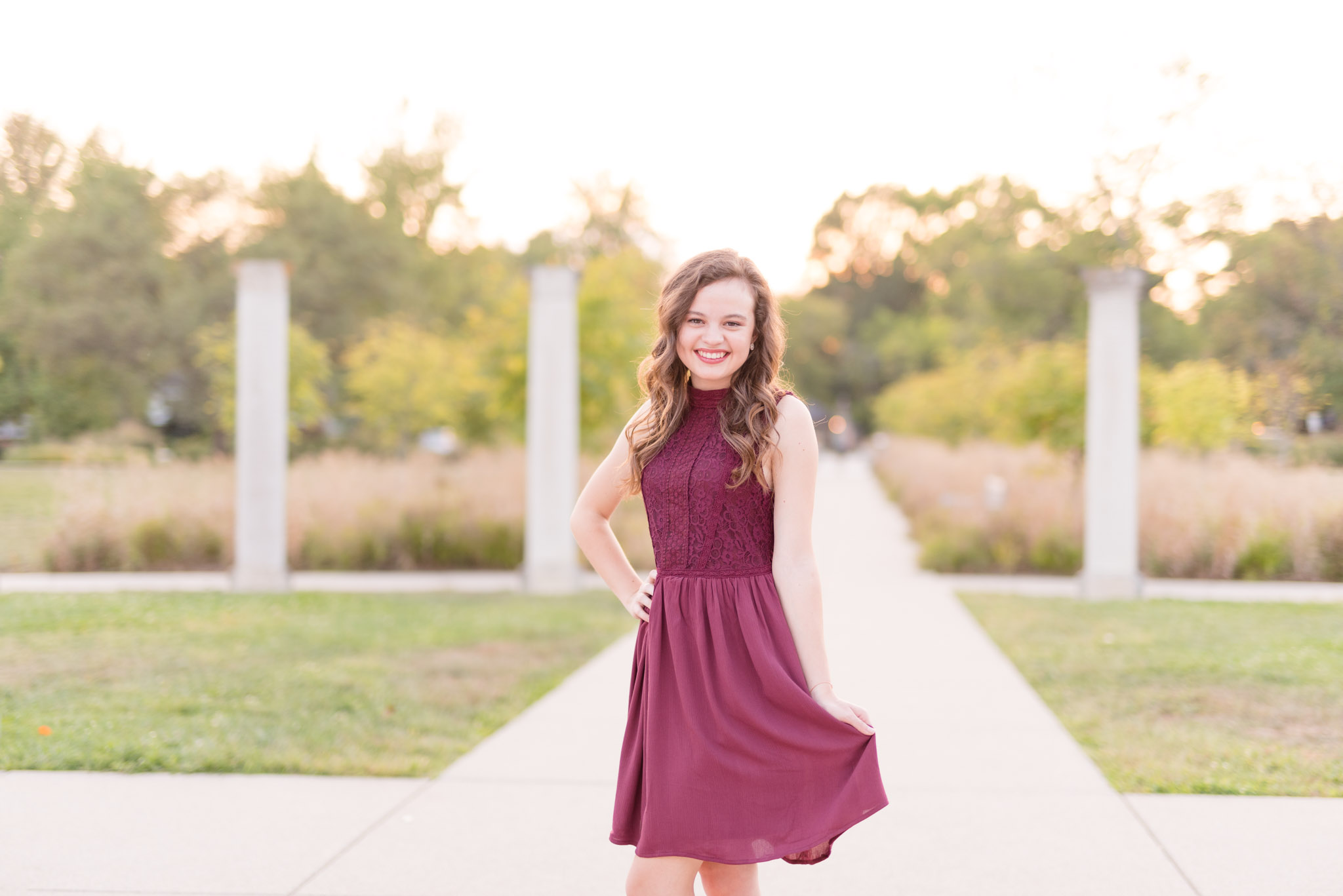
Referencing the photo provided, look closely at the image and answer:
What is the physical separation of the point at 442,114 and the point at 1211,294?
26040mm

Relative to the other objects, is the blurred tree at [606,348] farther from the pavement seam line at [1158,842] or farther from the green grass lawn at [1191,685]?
the pavement seam line at [1158,842]

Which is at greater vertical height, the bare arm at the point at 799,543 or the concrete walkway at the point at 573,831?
the bare arm at the point at 799,543

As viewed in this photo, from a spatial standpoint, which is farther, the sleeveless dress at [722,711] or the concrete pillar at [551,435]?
the concrete pillar at [551,435]

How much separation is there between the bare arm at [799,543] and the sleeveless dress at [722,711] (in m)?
0.03

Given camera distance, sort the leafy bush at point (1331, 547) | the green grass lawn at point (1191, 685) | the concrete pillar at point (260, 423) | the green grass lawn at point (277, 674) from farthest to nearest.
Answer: the leafy bush at point (1331, 547)
the concrete pillar at point (260, 423)
the green grass lawn at point (277, 674)
the green grass lawn at point (1191, 685)

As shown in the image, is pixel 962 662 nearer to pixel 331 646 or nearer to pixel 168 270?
pixel 331 646

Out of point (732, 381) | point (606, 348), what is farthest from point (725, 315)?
point (606, 348)

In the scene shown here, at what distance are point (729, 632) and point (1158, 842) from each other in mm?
2384

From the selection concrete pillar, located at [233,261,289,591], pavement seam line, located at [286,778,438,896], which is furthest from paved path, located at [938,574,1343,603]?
pavement seam line, located at [286,778,438,896]

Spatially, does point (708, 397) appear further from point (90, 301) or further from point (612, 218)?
point (612, 218)

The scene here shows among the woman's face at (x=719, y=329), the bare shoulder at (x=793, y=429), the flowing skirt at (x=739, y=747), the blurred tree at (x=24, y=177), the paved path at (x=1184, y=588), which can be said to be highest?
the blurred tree at (x=24, y=177)

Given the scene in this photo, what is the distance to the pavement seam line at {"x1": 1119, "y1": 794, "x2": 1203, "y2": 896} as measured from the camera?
347 cm

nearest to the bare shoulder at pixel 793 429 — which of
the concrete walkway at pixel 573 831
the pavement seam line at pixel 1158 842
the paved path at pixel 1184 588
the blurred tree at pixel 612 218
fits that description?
the concrete walkway at pixel 573 831

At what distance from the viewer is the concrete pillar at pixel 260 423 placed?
34.1 feet
